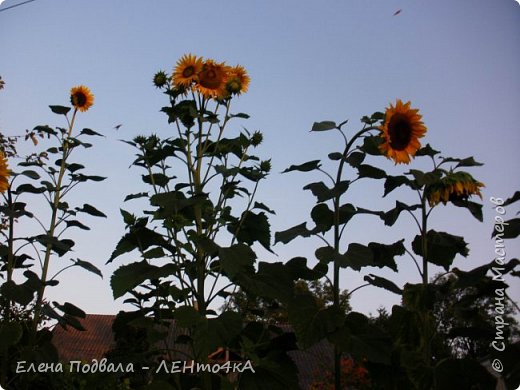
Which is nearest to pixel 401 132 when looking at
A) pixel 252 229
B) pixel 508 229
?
pixel 508 229

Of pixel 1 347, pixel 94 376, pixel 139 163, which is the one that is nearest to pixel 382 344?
pixel 94 376

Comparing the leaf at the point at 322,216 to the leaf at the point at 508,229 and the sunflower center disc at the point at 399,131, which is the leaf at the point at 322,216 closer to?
the sunflower center disc at the point at 399,131

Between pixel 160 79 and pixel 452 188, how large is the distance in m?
1.24

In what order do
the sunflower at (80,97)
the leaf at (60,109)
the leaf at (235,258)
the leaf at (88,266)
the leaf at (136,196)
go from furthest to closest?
the sunflower at (80,97) → the leaf at (60,109) → the leaf at (88,266) → the leaf at (136,196) → the leaf at (235,258)

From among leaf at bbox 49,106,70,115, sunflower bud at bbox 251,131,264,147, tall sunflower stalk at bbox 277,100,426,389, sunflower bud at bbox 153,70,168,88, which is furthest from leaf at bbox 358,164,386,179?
leaf at bbox 49,106,70,115

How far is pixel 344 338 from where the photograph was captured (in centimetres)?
168

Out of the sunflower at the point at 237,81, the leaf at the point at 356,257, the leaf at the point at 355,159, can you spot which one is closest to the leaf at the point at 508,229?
the leaf at the point at 356,257

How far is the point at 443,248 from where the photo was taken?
1.91m

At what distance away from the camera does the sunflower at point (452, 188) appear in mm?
1871

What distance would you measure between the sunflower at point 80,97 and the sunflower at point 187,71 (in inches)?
42.6

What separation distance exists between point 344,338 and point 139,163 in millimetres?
1116

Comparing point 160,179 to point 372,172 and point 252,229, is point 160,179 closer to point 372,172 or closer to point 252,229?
point 252,229

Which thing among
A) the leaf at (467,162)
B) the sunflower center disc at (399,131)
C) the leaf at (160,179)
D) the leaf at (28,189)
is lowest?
the leaf at (467,162)

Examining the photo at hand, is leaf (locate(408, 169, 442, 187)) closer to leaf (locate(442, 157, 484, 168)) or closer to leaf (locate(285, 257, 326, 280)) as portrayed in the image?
leaf (locate(442, 157, 484, 168))
